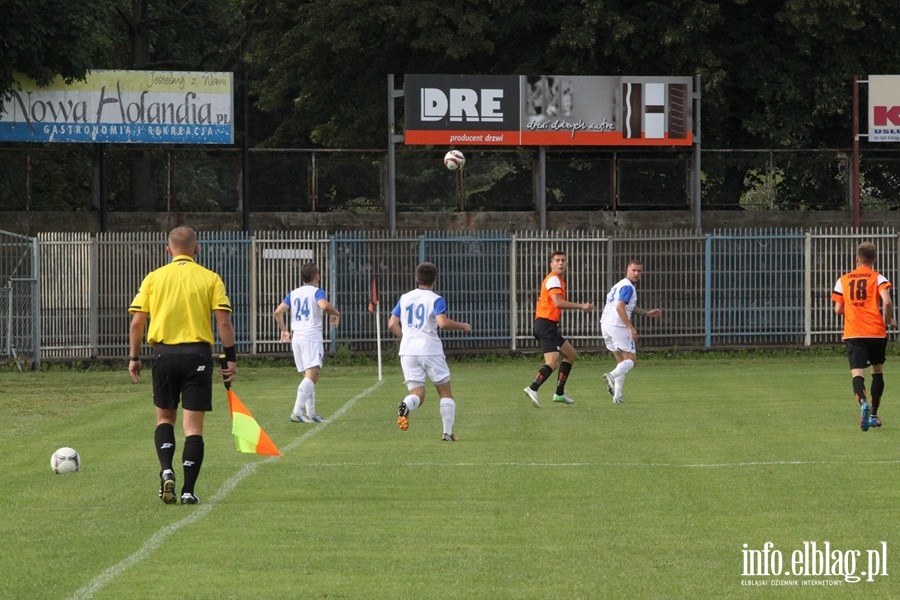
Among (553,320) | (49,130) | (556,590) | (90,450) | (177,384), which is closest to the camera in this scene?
(556,590)

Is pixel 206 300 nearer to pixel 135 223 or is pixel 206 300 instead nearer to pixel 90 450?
pixel 90 450

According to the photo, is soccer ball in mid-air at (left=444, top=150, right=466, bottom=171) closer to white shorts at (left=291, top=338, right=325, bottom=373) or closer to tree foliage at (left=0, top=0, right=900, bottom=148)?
tree foliage at (left=0, top=0, right=900, bottom=148)

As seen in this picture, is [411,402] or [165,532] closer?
[165,532]

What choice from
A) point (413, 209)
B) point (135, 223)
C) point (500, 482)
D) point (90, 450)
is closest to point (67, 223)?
point (135, 223)

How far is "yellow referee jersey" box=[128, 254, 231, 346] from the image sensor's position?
1052cm

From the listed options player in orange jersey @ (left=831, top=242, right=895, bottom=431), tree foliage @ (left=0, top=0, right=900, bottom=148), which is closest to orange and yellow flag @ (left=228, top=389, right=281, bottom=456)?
player in orange jersey @ (left=831, top=242, right=895, bottom=431)

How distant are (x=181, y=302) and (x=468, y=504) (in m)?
2.50

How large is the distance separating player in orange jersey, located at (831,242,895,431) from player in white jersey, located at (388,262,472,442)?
4380mm

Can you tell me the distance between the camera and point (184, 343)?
34.5ft

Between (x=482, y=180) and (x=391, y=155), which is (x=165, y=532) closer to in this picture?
(x=391, y=155)

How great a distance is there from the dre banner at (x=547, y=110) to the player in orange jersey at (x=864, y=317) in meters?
15.6

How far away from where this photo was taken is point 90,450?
14641 millimetres

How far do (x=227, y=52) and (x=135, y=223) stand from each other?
12.1 meters

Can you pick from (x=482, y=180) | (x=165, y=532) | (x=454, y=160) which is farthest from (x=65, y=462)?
(x=482, y=180)
